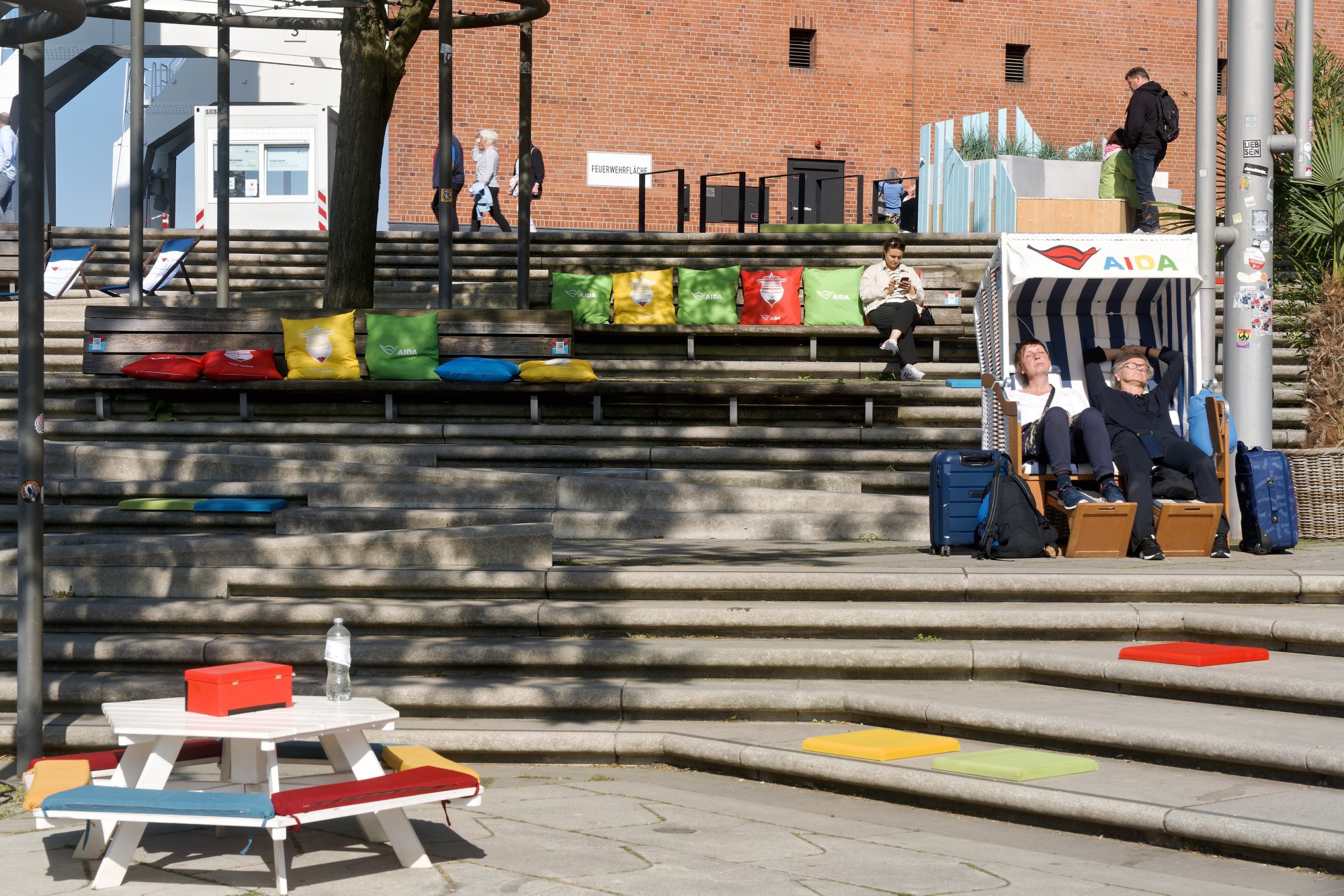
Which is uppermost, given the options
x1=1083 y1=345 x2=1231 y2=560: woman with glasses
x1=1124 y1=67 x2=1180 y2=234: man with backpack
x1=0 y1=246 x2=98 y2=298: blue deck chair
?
x1=1124 y1=67 x2=1180 y2=234: man with backpack

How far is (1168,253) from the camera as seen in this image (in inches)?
399

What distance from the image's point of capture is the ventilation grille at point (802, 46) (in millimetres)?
32531

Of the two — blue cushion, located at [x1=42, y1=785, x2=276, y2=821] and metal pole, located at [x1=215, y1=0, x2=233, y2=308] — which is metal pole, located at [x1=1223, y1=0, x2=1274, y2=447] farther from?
metal pole, located at [x1=215, y1=0, x2=233, y2=308]

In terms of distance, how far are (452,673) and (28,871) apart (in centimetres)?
268

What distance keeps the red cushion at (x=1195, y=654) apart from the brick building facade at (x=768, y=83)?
947 inches

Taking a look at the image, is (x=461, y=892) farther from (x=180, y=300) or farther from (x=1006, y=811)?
(x=180, y=300)

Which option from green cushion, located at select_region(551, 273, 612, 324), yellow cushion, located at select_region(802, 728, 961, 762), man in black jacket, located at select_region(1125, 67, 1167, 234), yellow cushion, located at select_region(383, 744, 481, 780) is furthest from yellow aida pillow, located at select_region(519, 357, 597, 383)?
yellow cushion, located at select_region(383, 744, 481, 780)

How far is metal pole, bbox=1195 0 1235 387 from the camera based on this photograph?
957 centimetres

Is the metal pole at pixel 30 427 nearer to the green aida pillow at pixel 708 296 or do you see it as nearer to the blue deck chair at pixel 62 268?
the green aida pillow at pixel 708 296

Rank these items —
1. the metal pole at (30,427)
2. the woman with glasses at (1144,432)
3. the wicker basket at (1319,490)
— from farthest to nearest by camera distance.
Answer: the wicker basket at (1319,490)
the woman with glasses at (1144,432)
the metal pole at (30,427)

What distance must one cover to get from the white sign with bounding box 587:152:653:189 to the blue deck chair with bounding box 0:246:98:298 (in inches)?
592

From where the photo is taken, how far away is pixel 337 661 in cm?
552

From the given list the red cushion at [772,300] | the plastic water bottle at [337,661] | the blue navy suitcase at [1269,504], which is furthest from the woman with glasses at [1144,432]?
the plastic water bottle at [337,661]

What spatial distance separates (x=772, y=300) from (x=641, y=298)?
136cm
